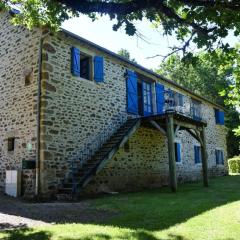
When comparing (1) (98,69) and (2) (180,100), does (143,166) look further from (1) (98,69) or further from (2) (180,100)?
(2) (180,100)

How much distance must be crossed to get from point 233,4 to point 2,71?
9844mm

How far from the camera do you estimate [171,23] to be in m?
6.22

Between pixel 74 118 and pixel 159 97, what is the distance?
6092 mm

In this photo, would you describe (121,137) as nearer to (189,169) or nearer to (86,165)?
(86,165)

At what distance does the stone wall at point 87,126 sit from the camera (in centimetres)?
1064

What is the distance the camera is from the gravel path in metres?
6.69

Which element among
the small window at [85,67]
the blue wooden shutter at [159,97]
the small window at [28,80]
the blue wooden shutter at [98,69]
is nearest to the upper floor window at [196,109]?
the blue wooden shutter at [159,97]

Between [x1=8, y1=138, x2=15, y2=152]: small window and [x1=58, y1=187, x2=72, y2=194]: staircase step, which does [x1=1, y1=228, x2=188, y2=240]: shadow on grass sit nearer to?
[x1=58, y1=187, x2=72, y2=194]: staircase step

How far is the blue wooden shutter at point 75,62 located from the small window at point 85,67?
2.52 feet

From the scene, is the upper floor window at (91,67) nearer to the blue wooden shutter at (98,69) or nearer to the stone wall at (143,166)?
the blue wooden shutter at (98,69)

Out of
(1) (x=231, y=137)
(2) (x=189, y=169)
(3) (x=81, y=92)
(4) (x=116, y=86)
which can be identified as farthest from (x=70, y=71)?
Answer: (1) (x=231, y=137)

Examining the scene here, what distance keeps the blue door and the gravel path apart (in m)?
7.65

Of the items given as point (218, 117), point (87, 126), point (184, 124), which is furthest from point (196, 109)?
point (87, 126)

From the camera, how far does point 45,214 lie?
7.44m
